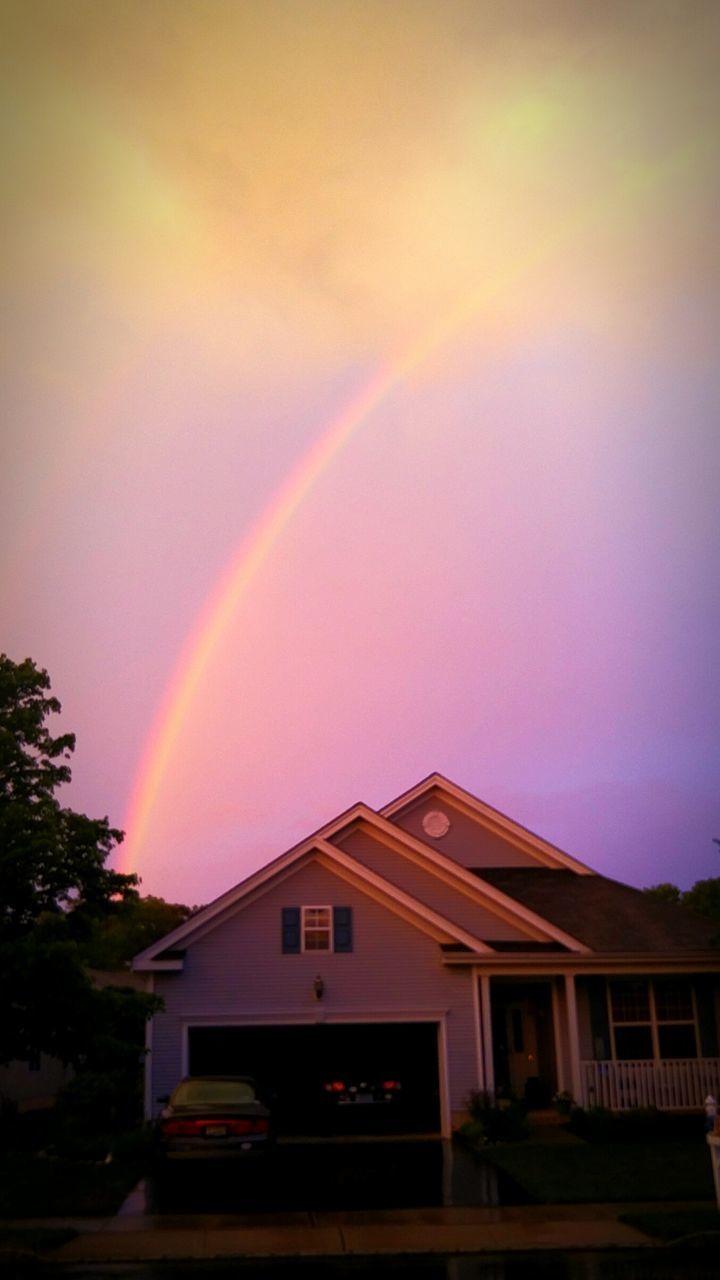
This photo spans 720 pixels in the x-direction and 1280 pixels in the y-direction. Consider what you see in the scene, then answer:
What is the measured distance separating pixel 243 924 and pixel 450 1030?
185 inches

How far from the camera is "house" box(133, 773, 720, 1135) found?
2480cm

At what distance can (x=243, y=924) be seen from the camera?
25.4 m

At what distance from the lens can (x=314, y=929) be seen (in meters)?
25.5

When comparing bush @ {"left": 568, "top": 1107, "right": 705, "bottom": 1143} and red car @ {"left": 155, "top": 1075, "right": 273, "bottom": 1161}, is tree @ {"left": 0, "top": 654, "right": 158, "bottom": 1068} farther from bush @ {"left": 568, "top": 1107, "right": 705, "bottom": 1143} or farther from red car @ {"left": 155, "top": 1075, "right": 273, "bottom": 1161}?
bush @ {"left": 568, "top": 1107, "right": 705, "bottom": 1143}

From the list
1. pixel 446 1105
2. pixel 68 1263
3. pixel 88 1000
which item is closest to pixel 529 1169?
pixel 446 1105

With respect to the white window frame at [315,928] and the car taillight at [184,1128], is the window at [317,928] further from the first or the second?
the car taillight at [184,1128]

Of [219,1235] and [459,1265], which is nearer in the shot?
[459,1265]

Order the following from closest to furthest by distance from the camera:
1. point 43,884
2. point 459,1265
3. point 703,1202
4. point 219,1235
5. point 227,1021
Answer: point 459,1265
point 219,1235
point 703,1202
point 43,884
point 227,1021

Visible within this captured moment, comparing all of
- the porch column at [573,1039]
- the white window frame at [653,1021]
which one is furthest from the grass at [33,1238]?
the white window frame at [653,1021]

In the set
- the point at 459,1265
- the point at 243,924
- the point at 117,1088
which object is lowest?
the point at 459,1265

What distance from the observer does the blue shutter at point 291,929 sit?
25.3 meters

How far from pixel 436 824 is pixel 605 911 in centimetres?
496

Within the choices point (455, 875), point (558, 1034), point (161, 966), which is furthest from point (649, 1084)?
point (161, 966)

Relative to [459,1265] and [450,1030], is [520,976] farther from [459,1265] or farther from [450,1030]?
[459,1265]
